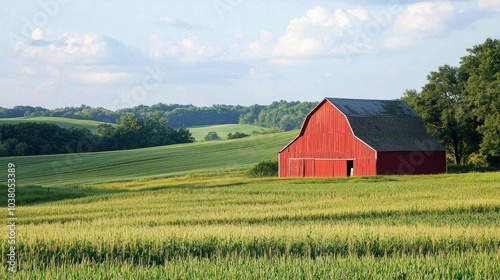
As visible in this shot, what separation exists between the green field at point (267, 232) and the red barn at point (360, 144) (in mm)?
6502

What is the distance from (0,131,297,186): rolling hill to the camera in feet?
266

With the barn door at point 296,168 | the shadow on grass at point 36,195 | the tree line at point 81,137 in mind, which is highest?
the tree line at point 81,137

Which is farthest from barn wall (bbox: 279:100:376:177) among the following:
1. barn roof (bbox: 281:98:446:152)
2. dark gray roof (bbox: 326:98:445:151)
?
dark gray roof (bbox: 326:98:445:151)

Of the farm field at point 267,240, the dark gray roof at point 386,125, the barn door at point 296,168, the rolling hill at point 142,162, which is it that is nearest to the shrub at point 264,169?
the barn door at point 296,168

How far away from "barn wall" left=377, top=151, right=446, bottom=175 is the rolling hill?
1877 centimetres

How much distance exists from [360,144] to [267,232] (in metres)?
46.4

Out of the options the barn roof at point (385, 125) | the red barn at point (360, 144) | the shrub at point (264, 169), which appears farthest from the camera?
the shrub at point (264, 169)

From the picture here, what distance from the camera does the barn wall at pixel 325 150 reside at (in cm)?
6619

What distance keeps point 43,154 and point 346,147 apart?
5281cm

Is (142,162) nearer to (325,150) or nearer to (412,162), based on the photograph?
(325,150)

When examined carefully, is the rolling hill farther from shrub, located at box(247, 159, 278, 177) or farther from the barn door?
the barn door

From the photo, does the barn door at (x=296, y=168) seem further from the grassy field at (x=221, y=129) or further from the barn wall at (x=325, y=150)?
the grassy field at (x=221, y=129)

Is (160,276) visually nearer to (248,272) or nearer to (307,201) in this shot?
(248,272)

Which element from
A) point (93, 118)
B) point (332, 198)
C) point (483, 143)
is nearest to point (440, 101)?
point (483, 143)
